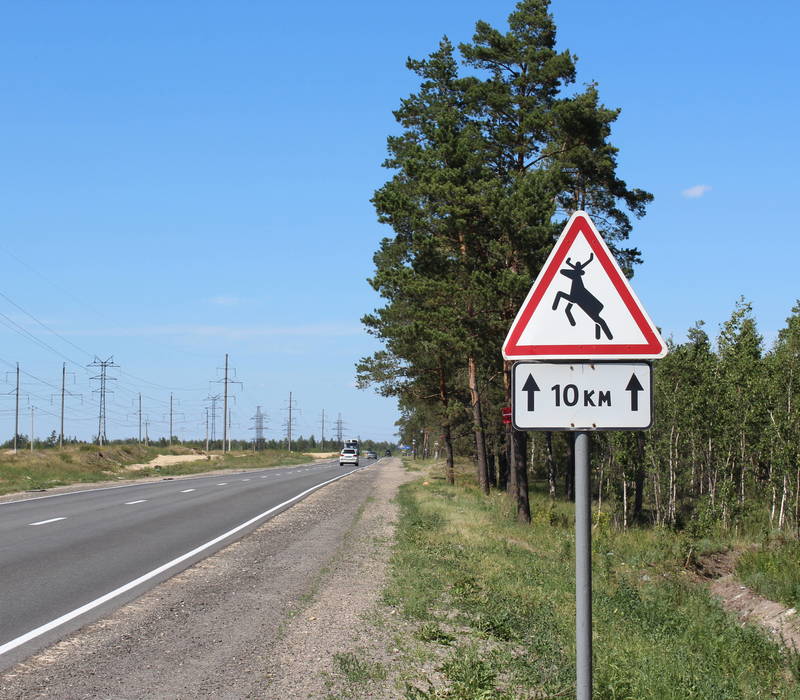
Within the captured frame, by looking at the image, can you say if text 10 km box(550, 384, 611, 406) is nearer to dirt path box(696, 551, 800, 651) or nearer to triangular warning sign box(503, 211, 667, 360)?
triangular warning sign box(503, 211, 667, 360)

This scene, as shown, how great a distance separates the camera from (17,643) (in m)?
8.26

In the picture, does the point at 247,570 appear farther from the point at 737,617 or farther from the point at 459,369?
the point at 459,369

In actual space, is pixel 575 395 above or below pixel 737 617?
above

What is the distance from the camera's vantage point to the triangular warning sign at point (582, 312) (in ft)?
14.5

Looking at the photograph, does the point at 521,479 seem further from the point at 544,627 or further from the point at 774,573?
the point at 544,627

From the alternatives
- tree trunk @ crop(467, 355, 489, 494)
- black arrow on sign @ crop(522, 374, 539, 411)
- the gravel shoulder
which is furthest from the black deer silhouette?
tree trunk @ crop(467, 355, 489, 494)

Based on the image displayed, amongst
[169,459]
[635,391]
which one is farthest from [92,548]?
[169,459]

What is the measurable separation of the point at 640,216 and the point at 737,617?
1589 cm

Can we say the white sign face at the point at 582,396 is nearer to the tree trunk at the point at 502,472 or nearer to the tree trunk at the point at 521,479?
the tree trunk at the point at 521,479

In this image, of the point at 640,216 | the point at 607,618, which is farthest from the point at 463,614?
the point at 640,216

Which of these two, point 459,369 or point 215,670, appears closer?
point 215,670

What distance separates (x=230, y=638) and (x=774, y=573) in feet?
57.6

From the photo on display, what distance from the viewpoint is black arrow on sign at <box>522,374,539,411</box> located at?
4.36 m

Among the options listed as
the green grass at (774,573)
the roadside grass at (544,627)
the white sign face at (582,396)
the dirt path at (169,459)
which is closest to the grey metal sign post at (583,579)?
the white sign face at (582,396)
